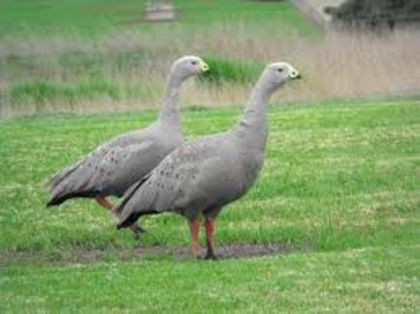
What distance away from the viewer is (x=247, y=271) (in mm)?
9414

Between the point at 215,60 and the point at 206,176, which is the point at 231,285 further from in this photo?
the point at 215,60

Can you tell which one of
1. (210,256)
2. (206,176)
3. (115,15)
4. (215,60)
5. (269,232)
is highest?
(206,176)

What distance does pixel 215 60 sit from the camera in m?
25.7

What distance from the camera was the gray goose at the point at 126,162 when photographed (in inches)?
433

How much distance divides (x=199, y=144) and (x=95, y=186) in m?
1.26

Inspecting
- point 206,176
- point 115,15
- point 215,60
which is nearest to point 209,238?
point 206,176

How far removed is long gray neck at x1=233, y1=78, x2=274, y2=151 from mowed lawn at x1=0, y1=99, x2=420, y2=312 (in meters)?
0.93

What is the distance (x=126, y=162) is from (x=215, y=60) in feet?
48.6

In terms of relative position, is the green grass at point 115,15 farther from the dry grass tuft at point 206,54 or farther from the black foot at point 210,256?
the black foot at point 210,256

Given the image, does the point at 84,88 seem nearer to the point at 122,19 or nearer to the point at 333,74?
the point at 333,74

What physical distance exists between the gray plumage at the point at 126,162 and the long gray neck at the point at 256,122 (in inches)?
36.8

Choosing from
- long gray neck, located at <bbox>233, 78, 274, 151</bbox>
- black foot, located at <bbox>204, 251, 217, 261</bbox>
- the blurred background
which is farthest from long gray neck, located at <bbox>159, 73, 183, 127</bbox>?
the blurred background

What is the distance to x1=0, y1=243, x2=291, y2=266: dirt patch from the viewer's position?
10.6m

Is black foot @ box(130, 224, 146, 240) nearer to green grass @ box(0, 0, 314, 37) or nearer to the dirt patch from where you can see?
the dirt patch
